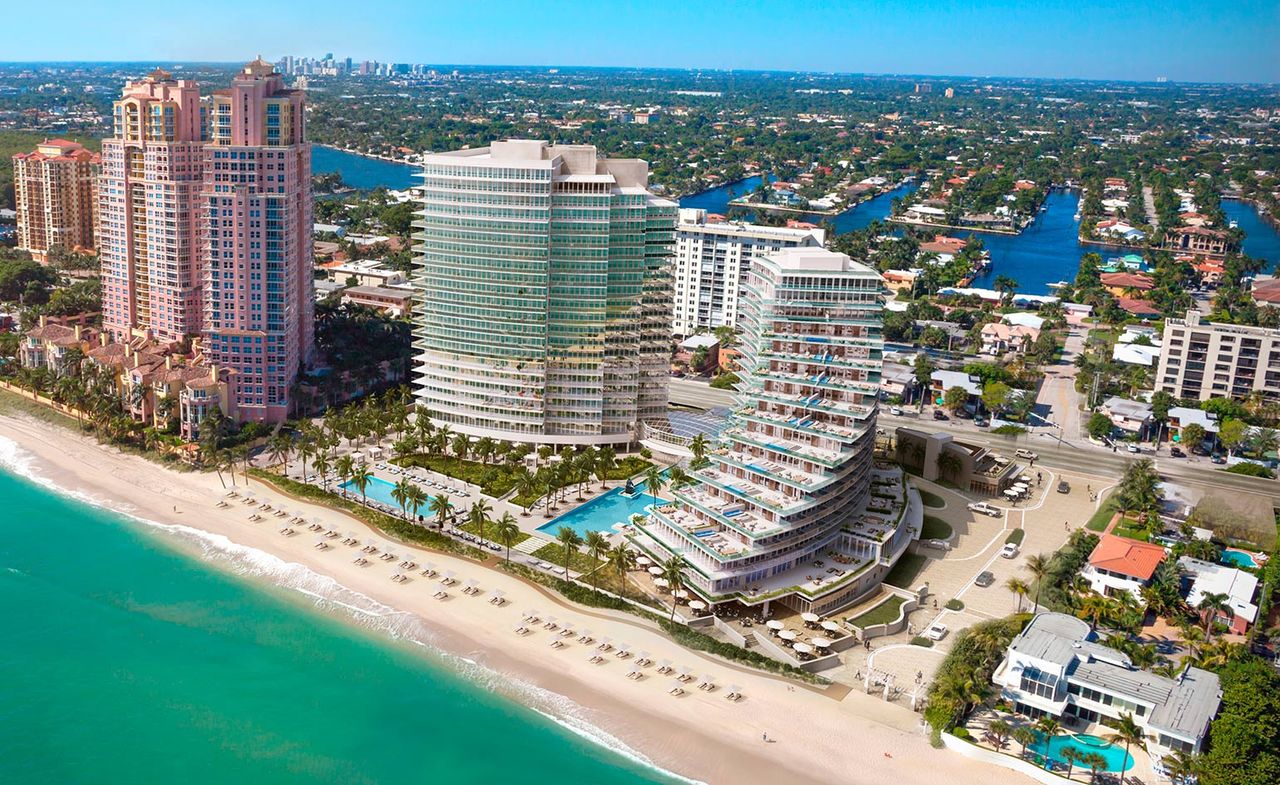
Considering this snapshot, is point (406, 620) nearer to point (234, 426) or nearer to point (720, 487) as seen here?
point (720, 487)

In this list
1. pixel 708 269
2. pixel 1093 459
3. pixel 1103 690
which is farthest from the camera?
pixel 708 269

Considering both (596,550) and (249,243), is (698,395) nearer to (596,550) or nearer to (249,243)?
(596,550)

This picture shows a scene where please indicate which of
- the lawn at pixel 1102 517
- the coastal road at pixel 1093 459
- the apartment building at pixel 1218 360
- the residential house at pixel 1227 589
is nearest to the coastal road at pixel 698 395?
the coastal road at pixel 1093 459

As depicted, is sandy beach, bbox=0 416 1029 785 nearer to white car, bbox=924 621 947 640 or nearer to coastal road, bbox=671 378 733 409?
white car, bbox=924 621 947 640

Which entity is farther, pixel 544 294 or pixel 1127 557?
pixel 544 294

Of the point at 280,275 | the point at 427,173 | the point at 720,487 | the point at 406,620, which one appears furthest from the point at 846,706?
the point at 280,275

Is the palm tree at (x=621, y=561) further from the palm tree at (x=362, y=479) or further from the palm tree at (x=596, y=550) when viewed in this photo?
the palm tree at (x=362, y=479)

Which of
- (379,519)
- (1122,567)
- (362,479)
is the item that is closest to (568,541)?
(379,519)
